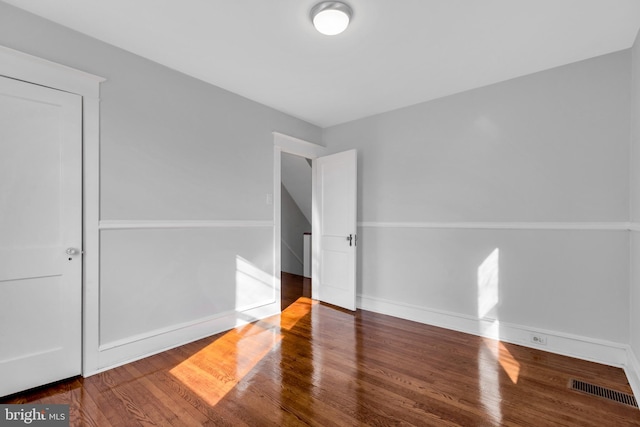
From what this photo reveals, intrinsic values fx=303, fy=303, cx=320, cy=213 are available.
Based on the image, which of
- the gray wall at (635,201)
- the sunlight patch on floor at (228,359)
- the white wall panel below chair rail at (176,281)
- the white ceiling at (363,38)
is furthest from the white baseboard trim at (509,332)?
the white ceiling at (363,38)

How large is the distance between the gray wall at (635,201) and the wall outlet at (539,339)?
57cm

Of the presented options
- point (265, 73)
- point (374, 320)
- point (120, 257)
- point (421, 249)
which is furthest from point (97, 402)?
point (421, 249)

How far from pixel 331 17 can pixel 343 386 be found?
98.6 inches

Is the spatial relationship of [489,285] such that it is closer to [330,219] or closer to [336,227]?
[336,227]

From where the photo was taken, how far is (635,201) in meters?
2.28

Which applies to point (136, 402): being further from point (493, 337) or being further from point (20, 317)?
point (493, 337)

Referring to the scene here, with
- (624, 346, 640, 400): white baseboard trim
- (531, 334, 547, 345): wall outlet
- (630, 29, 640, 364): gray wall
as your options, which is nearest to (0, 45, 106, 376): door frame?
(531, 334, 547, 345): wall outlet

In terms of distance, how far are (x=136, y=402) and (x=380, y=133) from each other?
3.57 metres

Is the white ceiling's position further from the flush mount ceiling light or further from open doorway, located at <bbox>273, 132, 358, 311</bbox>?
open doorway, located at <bbox>273, 132, 358, 311</bbox>

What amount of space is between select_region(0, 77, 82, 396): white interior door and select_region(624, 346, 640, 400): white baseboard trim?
3921mm

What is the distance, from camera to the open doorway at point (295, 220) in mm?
5715

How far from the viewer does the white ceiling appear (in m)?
1.99

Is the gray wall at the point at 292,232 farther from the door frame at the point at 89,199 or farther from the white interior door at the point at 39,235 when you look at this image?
the white interior door at the point at 39,235

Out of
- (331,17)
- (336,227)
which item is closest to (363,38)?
(331,17)
